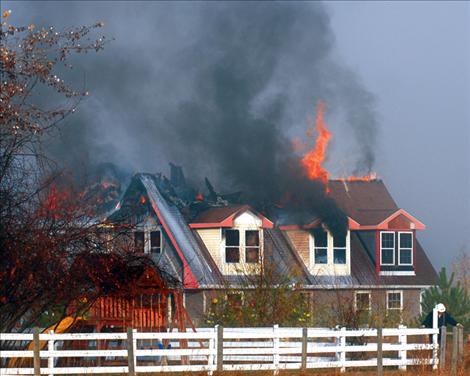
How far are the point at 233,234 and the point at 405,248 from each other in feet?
29.3

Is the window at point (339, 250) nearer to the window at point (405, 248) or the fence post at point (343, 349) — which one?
the window at point (405, 248)

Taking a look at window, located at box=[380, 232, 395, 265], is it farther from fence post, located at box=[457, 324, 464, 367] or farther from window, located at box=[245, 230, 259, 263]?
fence post, located at box=[457, 324, 464, 367]

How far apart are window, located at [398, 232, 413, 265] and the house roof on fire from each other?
82cm

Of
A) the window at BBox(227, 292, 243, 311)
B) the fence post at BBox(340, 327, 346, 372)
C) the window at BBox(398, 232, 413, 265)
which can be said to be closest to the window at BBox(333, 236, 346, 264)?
the window at BBox(398, 232, 413, 265)

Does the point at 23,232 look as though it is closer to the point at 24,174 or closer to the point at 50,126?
the point at 24,174

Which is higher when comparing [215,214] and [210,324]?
[215,214]

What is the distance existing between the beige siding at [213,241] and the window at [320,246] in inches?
195

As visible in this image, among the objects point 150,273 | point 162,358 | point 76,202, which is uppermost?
point 76,202

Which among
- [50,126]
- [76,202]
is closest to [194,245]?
[76,202]

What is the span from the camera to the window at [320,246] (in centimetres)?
4884

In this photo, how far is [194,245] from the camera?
46188mm

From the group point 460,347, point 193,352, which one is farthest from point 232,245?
point 193,352

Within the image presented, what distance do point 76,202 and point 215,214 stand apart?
944 inches

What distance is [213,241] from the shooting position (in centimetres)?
4644
